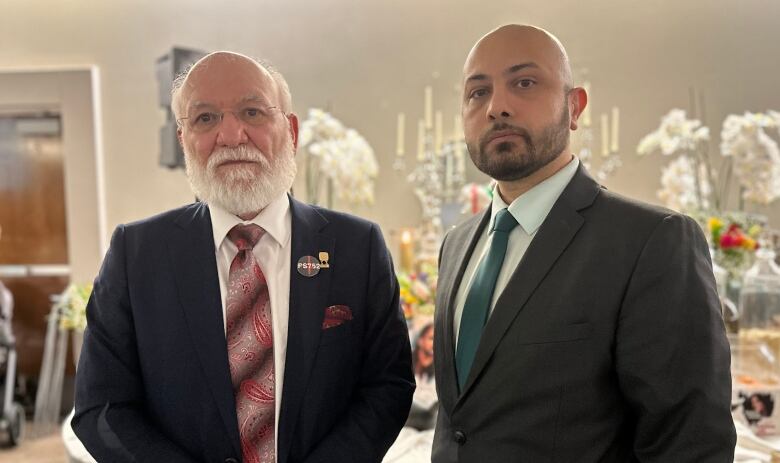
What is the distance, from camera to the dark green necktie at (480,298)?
142 cm

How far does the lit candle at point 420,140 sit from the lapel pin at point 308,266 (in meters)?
4.17

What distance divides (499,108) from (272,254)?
0.60m

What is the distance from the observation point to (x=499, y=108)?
1.41m

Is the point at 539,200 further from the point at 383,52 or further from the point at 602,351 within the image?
the point at 383,52

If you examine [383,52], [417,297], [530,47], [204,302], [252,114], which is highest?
[383,52]

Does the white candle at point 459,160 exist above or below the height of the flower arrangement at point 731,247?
above

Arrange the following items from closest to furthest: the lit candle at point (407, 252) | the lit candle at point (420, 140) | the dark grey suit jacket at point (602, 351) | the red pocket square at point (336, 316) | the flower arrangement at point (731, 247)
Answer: the dark grey suit jacket at point (602, 351)
the red pocket square at point (336, 316)
the flower arrangement at point (731, 247)
the lit candle at point (407, 252)
the lit candle at point (420, 140)

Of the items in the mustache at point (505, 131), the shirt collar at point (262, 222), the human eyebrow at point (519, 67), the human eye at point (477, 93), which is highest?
the human eyebrow at point (519, 67)

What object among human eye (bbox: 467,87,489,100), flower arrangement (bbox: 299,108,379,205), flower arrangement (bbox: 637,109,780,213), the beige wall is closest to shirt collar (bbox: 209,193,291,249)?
human eye (bbox: 467,87,489,100)

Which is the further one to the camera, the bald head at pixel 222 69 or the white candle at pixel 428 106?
the white candle at pixel 428 106

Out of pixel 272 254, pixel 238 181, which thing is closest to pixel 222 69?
pixel 238 181

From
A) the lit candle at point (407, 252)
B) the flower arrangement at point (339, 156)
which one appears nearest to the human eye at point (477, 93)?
the flower arrangement at point (339, 156)

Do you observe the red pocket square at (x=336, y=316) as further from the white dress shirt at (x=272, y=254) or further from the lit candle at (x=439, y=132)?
the lit candle at (x=439, y=132)

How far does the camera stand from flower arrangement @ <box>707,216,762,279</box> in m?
2.96
